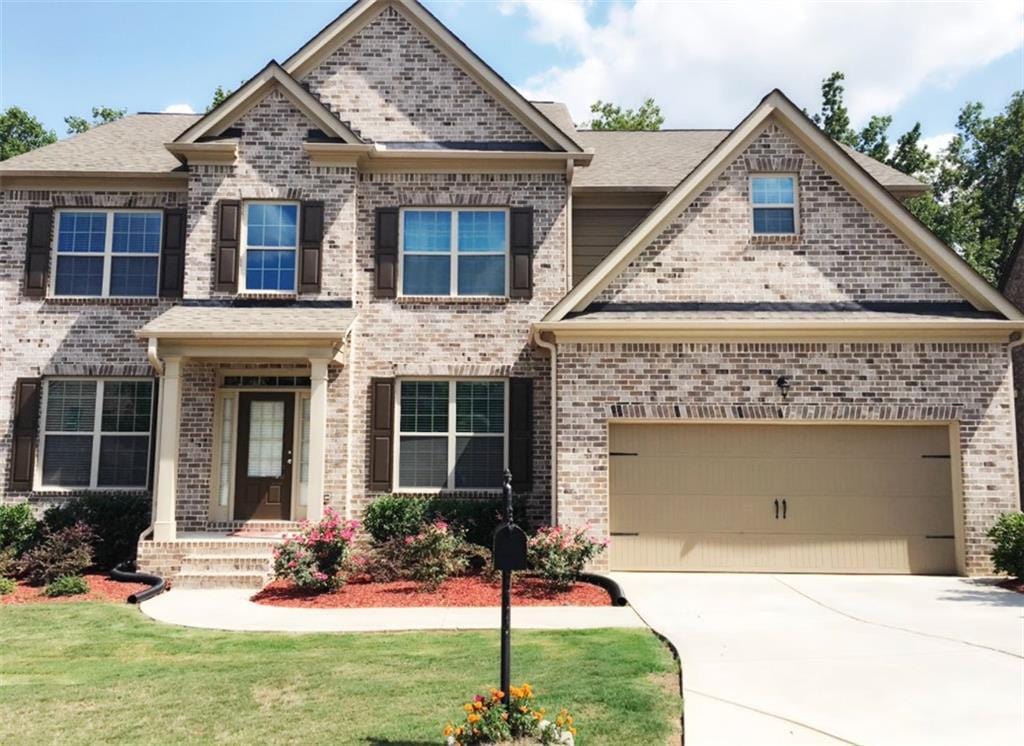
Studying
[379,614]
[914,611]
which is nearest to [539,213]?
[379,614]

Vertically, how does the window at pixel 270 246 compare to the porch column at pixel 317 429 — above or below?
above

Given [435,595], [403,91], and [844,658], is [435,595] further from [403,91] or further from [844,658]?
[403,91]

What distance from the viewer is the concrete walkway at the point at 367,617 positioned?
877 centimetres

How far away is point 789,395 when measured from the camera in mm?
12109

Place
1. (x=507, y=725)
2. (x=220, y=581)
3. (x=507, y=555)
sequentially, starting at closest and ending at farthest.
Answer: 1. (x=507, y=725)
2. (x=507, y=555)
3. (x=220, y=581)

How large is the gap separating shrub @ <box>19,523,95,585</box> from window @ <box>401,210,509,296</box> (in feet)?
22.2

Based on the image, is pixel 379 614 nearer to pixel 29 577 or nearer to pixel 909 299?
pixel 29 577

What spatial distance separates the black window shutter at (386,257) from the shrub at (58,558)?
637cm

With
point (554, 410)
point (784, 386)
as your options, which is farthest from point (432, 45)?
point (784, 386)

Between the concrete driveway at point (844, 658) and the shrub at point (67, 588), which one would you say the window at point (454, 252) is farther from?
the shrub at point (67, 588)

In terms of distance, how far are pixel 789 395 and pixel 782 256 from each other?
2.44 meters

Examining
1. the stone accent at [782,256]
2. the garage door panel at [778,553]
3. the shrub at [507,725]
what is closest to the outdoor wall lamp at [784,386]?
the stone accent at [782,256]

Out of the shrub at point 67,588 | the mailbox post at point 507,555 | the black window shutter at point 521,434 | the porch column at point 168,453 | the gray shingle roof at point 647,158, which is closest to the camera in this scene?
the mailbox post at point 507,555

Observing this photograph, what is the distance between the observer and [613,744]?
16.8 ft
